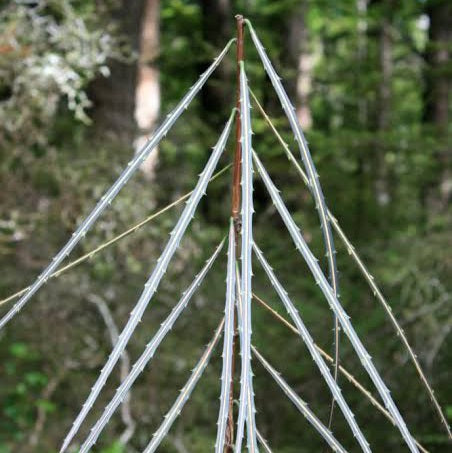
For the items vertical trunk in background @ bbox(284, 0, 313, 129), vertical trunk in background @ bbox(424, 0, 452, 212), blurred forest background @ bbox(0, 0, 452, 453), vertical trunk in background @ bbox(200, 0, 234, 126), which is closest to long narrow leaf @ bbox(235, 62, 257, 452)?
blurred forest background @ bbox(0, 0, 452, 453)

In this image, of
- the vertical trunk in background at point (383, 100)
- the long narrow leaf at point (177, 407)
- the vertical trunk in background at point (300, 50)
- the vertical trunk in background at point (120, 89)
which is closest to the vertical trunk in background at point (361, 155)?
the vertical trunk in background at point (383, 100)

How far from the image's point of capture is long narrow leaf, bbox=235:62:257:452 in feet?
1.84

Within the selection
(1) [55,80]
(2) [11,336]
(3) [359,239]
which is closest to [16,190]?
(1) [55,80]

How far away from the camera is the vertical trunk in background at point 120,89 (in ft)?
15.7

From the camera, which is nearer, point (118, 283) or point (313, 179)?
point (313, 179)

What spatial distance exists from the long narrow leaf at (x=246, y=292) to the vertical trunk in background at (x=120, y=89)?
4.21m

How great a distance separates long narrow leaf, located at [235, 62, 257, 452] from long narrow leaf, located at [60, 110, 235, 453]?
0.04m

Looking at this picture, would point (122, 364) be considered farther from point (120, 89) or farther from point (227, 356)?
point (227, 356)

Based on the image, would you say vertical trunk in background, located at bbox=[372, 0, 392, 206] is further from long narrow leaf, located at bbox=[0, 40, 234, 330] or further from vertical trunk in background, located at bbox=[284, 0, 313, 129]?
long narrow leaf, located at bbox=[0, 40, 234, 330]

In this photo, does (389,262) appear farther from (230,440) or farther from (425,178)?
(230,440)

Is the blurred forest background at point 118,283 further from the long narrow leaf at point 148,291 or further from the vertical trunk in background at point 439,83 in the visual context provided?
the long narrow leaf at point 148,291

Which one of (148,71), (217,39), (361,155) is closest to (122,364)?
(148,71)

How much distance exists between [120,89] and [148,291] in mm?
4453

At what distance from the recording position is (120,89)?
194 inches
